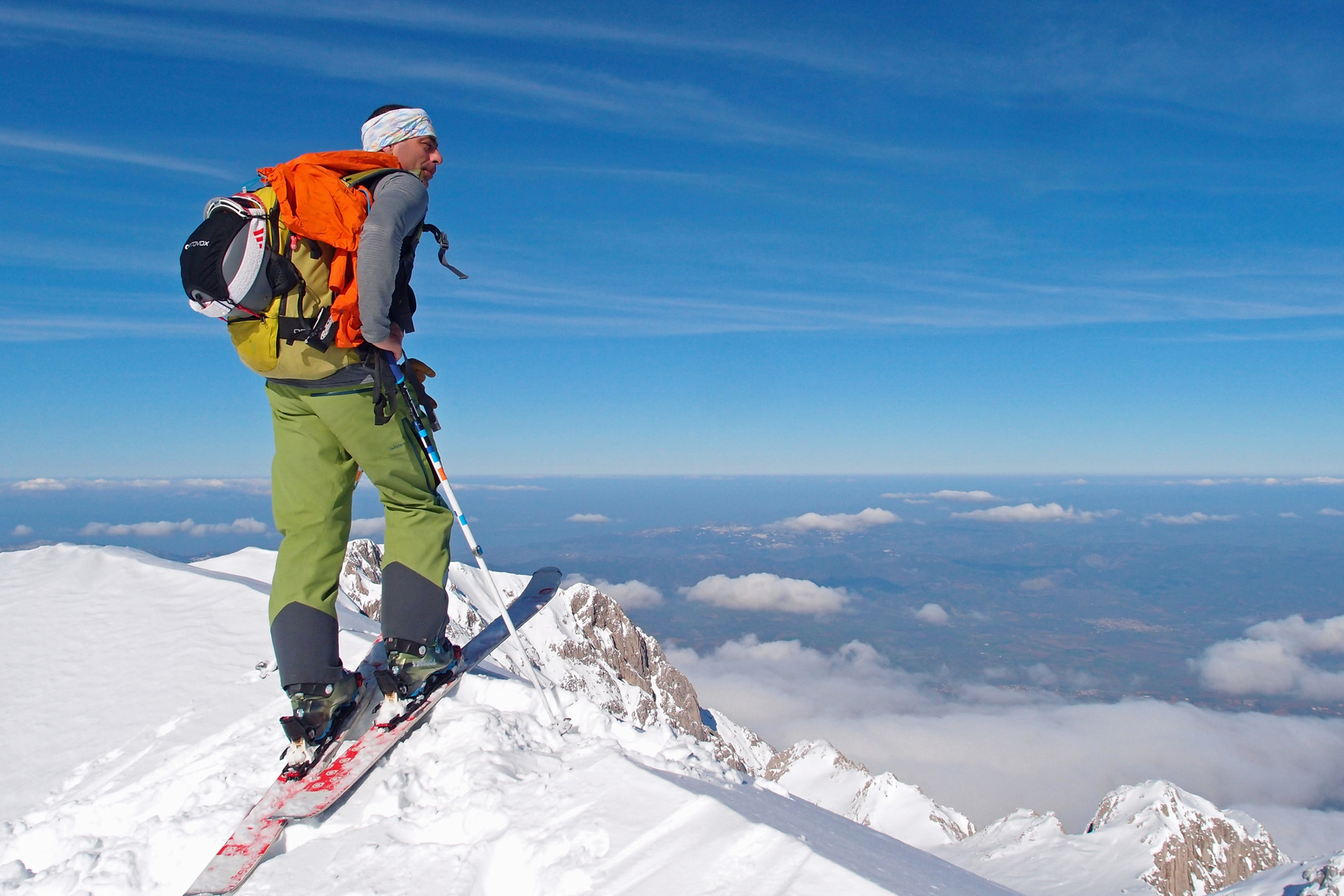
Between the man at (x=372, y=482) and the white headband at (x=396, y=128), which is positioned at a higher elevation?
the white headband at (x=396, y=128)

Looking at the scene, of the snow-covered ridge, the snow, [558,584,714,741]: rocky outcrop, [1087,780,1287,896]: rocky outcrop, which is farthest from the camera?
[558,584,714,741]: rocky outcrop

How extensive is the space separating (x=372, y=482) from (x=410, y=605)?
89 centimetres

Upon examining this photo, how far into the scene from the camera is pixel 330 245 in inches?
167

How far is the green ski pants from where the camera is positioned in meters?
4.45

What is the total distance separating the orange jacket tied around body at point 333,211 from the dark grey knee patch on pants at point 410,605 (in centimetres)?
165

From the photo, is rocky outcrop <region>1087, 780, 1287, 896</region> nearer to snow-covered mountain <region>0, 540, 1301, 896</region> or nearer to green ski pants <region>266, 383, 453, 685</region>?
snow-covered mountain <region>0, 540, 1301, 896</region>

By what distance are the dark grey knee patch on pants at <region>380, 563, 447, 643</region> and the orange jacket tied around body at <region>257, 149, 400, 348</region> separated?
1.65m

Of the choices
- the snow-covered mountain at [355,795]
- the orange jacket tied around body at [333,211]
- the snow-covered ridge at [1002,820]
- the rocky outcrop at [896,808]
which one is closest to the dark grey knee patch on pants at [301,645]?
the snow-covered mountain at [355,795]

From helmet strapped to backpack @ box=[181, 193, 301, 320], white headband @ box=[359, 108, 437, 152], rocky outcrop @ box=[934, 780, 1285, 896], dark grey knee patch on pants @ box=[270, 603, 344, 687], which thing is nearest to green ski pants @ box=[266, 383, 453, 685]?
dark grey knee patch on pants @ box=[270, 603, 344, 687]

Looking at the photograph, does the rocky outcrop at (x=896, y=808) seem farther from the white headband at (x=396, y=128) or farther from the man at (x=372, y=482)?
the white headband at (x=396, y=128)

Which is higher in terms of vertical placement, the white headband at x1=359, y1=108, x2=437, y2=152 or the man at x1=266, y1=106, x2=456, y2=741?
the white headband at x1=359, y1=108, x2=437, y2=152

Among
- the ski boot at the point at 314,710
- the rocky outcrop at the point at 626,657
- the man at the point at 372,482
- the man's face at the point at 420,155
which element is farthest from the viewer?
the rocky outcrop at the point at 626,657

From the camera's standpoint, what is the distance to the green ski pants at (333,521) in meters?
4.45

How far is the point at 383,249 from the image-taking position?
4.06 m
